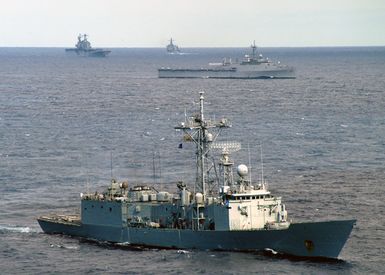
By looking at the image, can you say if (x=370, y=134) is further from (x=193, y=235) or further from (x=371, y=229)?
(x=193, y=235)

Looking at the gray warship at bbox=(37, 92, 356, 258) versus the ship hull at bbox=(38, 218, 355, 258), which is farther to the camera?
the gray warship at bbox=(37, 92, 356, 258)

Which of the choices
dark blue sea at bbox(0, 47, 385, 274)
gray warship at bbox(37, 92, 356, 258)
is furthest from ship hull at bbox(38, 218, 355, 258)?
dark blue sea at bbox(0, 47, 385, 274)

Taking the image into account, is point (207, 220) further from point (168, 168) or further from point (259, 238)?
point (168, 168)

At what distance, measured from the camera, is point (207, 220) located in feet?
228

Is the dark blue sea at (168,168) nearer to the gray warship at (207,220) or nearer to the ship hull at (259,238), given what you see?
the ship hull at (259,238)

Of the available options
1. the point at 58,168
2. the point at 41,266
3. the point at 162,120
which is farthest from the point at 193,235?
the point at 162,120

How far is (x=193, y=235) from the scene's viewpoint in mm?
69188

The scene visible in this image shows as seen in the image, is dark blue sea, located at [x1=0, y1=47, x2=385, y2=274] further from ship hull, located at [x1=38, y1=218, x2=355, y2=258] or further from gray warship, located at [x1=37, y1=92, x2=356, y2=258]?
gray warship, located at [x1=37, y1=92, x2=356, y2=258]

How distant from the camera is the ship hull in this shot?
215 ft

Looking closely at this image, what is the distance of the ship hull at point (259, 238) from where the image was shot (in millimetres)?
65625

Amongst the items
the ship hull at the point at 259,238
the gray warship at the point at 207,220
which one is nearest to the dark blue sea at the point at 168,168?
the ship hull at the point at 259,238

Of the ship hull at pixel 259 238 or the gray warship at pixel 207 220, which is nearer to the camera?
the ship hull at pixel 259 238

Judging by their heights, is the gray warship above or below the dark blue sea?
above

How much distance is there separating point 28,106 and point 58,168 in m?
84.1
